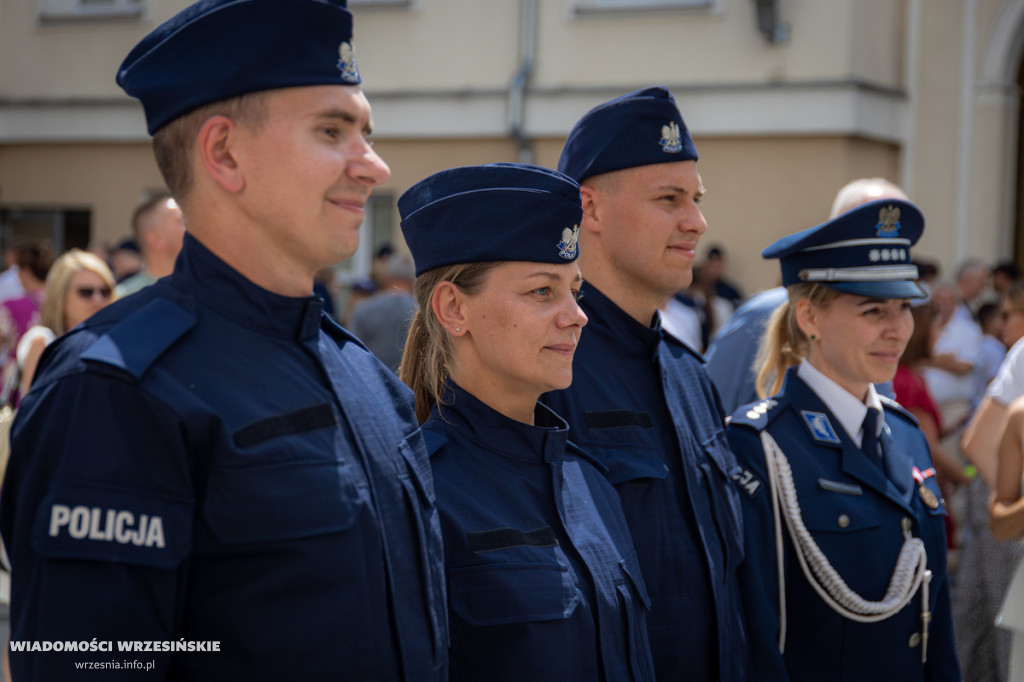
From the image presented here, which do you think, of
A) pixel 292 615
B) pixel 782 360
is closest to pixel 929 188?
pixel 782 360

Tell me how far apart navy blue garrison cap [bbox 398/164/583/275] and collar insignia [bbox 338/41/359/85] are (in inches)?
21.0

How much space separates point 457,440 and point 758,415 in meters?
1.08

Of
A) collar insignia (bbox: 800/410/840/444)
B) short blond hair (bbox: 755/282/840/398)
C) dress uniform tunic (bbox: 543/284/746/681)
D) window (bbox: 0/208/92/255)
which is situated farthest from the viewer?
window (bbox: 0/208/92/255)

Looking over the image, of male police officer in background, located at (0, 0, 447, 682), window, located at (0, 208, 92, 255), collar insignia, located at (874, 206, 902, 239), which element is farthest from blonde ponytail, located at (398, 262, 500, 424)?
window, located at (0, 208, 92, 255)

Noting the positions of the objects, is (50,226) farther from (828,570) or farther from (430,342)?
(828,570)

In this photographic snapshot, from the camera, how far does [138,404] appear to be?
60.2 inches

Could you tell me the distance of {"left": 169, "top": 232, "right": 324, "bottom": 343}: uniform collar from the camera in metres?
1.70

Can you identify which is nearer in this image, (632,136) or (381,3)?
(632,136)

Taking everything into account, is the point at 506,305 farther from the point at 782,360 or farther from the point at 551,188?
the point at 782,360

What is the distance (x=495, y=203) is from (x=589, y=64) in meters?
9.70

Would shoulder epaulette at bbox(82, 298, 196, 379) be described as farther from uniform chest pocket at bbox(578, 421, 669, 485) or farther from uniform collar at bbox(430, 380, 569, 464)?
uniform chest pocket at bbox(578, 421, 669, 485)

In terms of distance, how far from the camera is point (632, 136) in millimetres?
2832

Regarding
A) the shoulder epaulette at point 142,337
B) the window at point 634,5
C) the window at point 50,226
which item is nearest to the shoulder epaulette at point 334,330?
the shoulder epaulette at point 142,337

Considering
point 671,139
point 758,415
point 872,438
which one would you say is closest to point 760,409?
point 758,415
